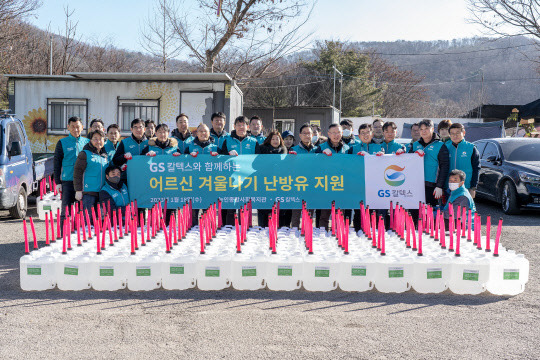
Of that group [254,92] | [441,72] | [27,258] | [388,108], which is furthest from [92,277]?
[441,72]

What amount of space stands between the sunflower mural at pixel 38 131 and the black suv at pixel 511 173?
11.6 m

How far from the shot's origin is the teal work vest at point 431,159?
7604 mm

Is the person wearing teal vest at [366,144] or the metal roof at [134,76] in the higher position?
the metal roof at [134,76]

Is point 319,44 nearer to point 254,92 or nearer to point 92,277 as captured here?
point 254,92

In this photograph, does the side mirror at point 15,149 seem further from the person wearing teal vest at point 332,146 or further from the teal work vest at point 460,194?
the teal work vest at point 460,194

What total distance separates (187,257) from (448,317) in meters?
2.62

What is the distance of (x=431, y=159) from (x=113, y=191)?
Result: 467cm

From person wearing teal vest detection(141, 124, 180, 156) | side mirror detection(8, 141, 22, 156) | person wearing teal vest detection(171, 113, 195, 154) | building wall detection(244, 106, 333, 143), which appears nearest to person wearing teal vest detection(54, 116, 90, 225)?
person wearing teal vest detection(141, 124, 180, 156)

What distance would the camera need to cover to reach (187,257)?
5.45 metres

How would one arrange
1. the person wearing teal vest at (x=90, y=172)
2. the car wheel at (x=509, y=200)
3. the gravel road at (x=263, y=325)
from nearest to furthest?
the gravel road at (x=263, y=325) < the person wearing teal vest at (x=90, y=172) < the car wheel at (x=509, y=200)

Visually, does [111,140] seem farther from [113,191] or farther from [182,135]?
[182,135]

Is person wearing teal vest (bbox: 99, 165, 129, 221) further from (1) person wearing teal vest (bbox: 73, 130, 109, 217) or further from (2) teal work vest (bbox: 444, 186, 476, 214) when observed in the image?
(2) teal work vest (bbox: 444, 186, 476, 214)

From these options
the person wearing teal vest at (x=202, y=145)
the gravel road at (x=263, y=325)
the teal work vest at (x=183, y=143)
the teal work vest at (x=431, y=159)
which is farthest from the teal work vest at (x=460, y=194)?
the teal work vest at (x=183, y=143)

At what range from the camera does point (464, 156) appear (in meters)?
7.46
